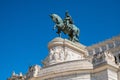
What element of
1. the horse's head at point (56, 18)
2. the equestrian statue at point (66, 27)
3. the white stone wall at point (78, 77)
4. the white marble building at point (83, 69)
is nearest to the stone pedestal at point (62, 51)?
the equestrian statue at point (66, 27)

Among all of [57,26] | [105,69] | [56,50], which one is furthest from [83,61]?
[57,26]

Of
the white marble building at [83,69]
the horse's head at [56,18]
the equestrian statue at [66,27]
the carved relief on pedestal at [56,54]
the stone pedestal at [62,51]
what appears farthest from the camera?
the horse's head at [56,18]

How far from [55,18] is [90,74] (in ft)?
82.2

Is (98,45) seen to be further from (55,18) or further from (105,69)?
(105,69)

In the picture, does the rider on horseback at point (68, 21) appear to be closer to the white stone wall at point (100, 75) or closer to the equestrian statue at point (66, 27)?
the equestrian statue at point (66, 27)

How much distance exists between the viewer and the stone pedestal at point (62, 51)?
42.4 m

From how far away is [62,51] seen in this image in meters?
43.3

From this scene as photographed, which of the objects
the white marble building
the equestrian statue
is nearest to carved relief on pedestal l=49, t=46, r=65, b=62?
the equestrian statue

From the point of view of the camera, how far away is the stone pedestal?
42406 millimetres

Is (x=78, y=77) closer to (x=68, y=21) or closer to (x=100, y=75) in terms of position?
(x=100, y=75)

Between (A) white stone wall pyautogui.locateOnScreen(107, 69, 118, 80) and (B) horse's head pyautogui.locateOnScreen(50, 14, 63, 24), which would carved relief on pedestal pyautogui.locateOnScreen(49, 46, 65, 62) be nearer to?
(B) horse's head pyautogui.locateOnScreen(50, 14, 63, 24)

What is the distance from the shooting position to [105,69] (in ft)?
85.6

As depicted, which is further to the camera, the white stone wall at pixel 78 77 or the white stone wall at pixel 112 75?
the white stone wall at pixel 78 77

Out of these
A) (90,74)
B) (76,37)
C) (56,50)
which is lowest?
(90,74)
